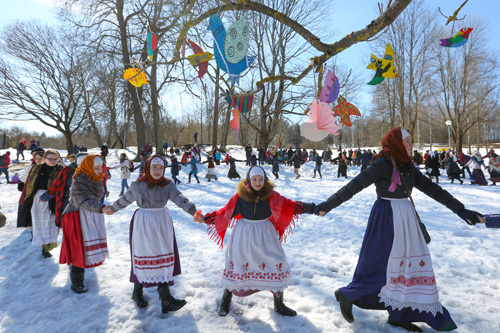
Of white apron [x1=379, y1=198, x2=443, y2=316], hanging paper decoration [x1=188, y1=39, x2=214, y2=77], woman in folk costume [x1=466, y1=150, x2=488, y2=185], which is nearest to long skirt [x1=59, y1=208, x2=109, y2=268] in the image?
hanging paper decoration [x1=188, y1=39, x2=214, y2=77]

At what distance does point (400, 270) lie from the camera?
252cm

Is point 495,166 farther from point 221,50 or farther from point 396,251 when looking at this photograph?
point 221,50

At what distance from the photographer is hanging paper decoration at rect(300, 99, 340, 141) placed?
3.43 m

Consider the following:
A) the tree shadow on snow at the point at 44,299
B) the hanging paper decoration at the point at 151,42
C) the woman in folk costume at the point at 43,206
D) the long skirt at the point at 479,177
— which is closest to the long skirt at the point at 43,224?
the woman in folk costume at the point at 43,206

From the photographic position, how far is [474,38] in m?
22.4

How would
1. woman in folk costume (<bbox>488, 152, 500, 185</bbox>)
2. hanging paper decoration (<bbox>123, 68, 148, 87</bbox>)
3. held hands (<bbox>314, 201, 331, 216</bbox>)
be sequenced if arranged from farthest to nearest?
1. woman in folk costume (<bbox>488, 152, 500, 185</bbox>)
2. hanging paper decoration (<bbox>123, 68, 148, 87</bbox>)
3. held hands (<bbox>314, 201, 331, 216</bbox>)

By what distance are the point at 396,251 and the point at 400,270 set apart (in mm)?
172

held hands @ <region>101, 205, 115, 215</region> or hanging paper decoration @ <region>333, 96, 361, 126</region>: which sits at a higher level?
hanging paper decoration @ <region>333, 96, 361, 126</region>

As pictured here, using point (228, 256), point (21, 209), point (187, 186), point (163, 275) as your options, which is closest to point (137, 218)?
point (163, 275)

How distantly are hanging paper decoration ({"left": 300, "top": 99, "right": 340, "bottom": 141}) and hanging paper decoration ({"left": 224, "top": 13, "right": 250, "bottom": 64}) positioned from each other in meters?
1.11

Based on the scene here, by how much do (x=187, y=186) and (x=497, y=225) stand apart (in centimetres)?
1255

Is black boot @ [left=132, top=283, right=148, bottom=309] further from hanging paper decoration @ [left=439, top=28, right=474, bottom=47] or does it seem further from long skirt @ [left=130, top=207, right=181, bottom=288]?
hanging paper decoration @ [left=439, top=28, right=474, bottom=47]

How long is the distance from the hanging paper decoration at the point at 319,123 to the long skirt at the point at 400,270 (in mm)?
1161

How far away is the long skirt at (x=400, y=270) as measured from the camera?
2.48 metres
